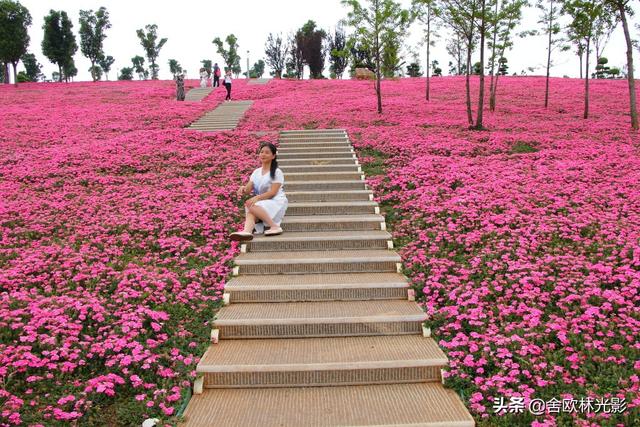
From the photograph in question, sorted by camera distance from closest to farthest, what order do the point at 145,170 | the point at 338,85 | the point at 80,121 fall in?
the point at 145,170 < the point at 80,121 < the point at 338,85

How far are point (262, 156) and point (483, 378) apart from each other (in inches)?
179

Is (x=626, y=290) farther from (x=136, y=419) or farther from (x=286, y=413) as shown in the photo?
(x=136, y=419)

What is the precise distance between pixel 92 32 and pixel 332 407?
2280 inches

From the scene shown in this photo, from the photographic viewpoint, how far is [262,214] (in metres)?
7.23

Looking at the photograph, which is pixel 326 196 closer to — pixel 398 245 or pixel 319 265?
pixel 398 245

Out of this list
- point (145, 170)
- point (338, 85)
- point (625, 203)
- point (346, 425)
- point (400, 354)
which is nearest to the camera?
point (346, 425)

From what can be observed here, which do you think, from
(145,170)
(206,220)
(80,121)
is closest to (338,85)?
(80,121)

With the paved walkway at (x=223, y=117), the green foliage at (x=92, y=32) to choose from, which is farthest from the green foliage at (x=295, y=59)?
the paved walkway at (x=223, y=117)

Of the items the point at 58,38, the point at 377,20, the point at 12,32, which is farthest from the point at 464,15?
the point at 58,38

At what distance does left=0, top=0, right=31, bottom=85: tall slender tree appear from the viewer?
40.8 meters

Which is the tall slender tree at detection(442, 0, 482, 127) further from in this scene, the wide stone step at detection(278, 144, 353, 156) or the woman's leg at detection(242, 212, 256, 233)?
the woman's leg at detection(242, 212, 256, 233)

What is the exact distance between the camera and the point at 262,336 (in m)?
5.05

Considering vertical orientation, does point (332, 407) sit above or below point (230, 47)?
below

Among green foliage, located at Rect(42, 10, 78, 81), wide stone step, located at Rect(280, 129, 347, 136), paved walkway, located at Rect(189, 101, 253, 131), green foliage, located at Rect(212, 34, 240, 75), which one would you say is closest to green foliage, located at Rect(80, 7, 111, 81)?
green foliage, located at Rect(42, 10, 78, 81)
